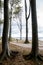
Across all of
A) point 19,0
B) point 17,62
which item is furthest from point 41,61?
point 19,0

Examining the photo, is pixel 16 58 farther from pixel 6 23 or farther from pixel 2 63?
pixel 6 23

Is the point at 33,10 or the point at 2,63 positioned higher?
the point at 33,10

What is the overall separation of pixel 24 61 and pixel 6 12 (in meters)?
3.75

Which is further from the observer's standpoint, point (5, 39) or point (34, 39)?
point (5, 39)

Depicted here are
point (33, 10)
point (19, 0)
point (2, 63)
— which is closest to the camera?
point (2, 63)

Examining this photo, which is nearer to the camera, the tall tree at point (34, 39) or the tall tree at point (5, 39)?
the tall tree at point (34, 39)

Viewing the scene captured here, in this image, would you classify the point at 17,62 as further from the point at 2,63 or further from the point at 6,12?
the point at 6,12

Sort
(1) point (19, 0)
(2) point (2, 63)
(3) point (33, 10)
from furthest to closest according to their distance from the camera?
A: (1) point (19, 0)
(3) point (33, 10)
(2) point (2, 63)

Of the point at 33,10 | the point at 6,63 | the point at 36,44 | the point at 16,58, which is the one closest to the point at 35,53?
the point at 36,44

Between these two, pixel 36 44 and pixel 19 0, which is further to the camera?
pixel 19 0

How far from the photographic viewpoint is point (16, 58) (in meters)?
11.0

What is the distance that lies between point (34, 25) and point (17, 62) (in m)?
2.72

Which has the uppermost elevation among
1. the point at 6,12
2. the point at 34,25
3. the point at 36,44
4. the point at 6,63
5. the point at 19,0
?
the point at 19,0

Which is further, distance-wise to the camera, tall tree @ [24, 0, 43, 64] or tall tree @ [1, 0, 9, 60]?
tall tree @ [1, 0, 9, 60]
